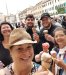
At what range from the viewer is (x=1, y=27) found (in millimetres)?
3410

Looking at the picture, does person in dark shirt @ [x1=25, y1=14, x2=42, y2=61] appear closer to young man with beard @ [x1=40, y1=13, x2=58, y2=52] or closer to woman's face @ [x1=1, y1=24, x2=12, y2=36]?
young man with beard @ [x1=40, y1=13, x2=58, y2=52]

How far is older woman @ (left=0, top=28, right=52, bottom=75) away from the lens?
1675mm

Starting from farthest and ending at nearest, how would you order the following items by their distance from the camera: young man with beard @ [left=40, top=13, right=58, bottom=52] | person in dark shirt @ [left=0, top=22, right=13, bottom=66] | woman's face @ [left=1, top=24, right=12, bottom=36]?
young man with beard @ [left=40, top=13, right=58, bottom=52] < woman's face @ [left=1, top=24, right=12, bottom=36] < person in dark shirt @ [left=0, top=22, right=13, bottom=66]

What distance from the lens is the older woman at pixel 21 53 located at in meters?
1.67

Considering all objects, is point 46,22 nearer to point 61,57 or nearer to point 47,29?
A: point 47,29

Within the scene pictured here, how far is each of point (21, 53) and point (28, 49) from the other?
0.19 ft

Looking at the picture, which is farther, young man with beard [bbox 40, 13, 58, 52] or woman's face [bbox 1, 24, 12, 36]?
young man with beard [bbox 40, 13, 58, 52]

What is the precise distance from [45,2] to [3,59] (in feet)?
229

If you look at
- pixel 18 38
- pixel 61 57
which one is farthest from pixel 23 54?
pixel 61 57

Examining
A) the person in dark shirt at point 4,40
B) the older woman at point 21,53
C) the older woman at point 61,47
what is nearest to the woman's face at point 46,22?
the person in dark shirt at point 4,40

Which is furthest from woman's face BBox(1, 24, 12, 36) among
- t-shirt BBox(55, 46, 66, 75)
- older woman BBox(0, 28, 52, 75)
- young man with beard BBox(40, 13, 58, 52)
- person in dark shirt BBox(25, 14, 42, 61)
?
older woman BBox(0, 28, 52, 75)

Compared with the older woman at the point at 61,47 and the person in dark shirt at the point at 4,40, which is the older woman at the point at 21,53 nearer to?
the older woman at the point at 61,47

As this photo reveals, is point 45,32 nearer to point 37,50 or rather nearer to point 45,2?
point 37,50

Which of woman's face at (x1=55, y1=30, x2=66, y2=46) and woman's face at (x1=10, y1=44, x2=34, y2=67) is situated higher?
woman's face at (x1=10, y1=44, x2=34, y2=67)
